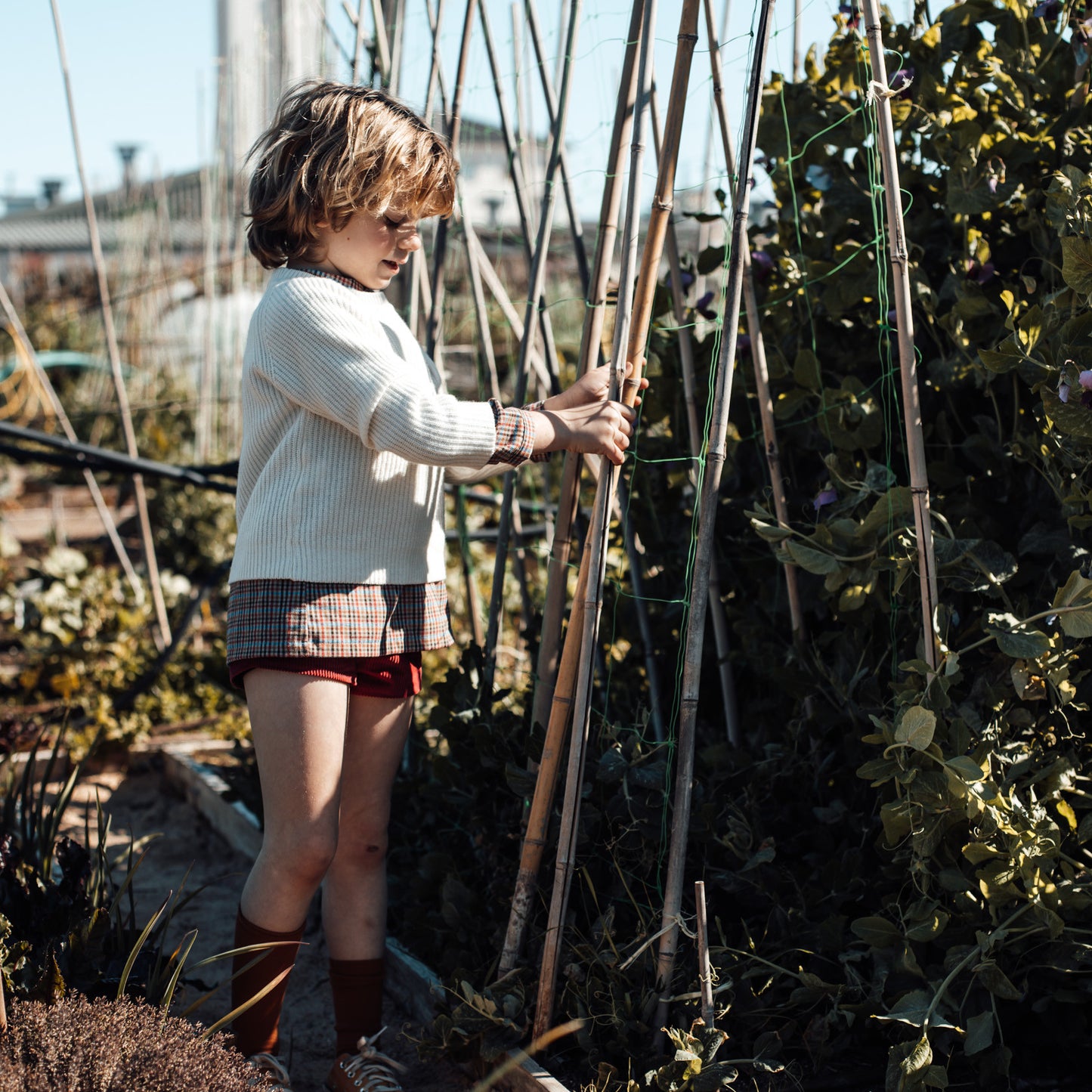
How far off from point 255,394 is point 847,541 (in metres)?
0.83

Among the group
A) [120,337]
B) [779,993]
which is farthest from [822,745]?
[120,337]

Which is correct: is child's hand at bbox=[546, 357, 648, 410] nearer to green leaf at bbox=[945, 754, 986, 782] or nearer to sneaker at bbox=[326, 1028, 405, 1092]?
green leaf at bbox=[945, 754, 986, 782]

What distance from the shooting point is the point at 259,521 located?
1.47m

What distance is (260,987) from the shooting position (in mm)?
1494

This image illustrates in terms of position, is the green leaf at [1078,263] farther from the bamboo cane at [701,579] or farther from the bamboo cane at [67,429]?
the bamboo cane at [67,429]

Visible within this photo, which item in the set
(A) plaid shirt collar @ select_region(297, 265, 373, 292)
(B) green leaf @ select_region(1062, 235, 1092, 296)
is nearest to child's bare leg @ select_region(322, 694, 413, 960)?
(A) plaid shirt collar @ select_region(297, 265, 373, 292)

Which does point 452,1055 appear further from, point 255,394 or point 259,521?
point 255,394

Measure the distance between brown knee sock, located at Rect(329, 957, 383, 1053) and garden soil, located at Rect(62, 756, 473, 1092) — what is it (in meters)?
0.07

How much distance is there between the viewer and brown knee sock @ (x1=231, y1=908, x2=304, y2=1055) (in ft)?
4.90

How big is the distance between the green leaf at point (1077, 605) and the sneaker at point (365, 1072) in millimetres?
1066

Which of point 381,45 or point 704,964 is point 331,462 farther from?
point 381,45

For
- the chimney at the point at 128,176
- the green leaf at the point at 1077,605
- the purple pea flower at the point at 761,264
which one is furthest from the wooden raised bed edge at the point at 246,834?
the chimney at the point at 128,176

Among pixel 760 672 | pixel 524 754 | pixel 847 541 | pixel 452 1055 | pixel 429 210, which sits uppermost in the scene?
pixel 429 210

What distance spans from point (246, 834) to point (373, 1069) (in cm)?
99
